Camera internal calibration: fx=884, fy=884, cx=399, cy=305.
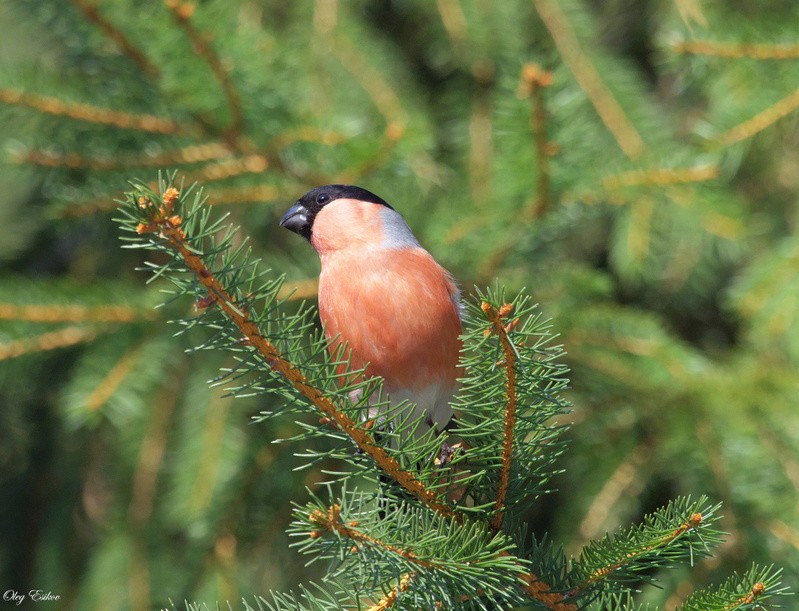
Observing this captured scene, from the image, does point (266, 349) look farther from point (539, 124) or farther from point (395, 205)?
point (395, 205)

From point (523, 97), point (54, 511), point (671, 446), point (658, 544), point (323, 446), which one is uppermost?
point (523, 97)

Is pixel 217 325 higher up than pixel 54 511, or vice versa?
pixel 217 325

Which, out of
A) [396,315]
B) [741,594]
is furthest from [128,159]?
[741,594]

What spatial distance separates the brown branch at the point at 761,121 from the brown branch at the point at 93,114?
1670 mm

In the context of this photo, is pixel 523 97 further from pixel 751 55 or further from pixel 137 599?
pixel 137 599

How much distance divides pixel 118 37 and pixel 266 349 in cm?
147

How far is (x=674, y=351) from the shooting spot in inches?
119

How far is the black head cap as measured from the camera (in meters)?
2.80

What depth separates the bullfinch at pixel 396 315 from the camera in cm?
223

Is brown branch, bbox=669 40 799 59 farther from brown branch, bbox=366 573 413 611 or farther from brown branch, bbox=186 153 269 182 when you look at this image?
brown branch, bbox=366 573 413 611

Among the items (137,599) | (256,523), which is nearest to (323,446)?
(256,523)

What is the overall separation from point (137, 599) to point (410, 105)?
6.75 feet

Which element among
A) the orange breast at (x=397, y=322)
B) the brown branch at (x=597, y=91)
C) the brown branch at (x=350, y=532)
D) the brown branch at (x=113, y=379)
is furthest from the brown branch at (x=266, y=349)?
the brown branch at (x=597, y=91)

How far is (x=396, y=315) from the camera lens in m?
2.24
